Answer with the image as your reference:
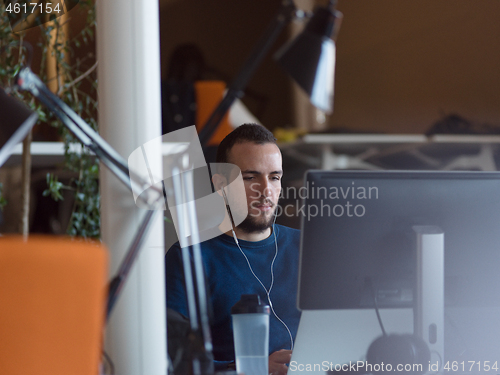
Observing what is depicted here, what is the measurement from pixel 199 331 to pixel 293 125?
215 inches

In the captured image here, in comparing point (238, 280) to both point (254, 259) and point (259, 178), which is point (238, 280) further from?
point (259, 178)

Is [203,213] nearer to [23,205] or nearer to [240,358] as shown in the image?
[240,358]

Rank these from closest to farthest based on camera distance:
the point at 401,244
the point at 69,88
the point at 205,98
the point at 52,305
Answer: the point at 52,305
the point at 401,244
the point at 69,88
the point at 205,98

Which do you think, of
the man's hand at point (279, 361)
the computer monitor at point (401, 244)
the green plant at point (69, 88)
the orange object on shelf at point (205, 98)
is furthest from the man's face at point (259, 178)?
the orange object on shelf at point (205, 98)

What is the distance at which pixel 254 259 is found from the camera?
1033 mm

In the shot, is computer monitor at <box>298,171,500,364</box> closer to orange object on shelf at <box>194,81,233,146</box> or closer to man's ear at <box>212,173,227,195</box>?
man's ear at <box>212,173,227,195</box>

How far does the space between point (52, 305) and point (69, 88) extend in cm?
108

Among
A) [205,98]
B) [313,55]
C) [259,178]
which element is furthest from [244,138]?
[205,98]

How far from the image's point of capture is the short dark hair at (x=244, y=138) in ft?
3.38

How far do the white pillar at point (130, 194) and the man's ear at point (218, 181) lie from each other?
13 centimetres

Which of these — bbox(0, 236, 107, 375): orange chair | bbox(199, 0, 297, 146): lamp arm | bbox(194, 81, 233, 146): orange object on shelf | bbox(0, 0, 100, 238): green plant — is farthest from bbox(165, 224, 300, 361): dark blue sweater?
bbox(194, 81, 233, 146): orange object on shelf

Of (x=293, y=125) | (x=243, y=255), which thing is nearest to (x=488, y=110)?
(x=293, y=125)

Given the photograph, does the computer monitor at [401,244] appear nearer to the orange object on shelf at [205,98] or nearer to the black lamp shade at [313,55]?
the black lamp shade at [313,55]

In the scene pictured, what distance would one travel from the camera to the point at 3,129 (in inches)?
28.4
